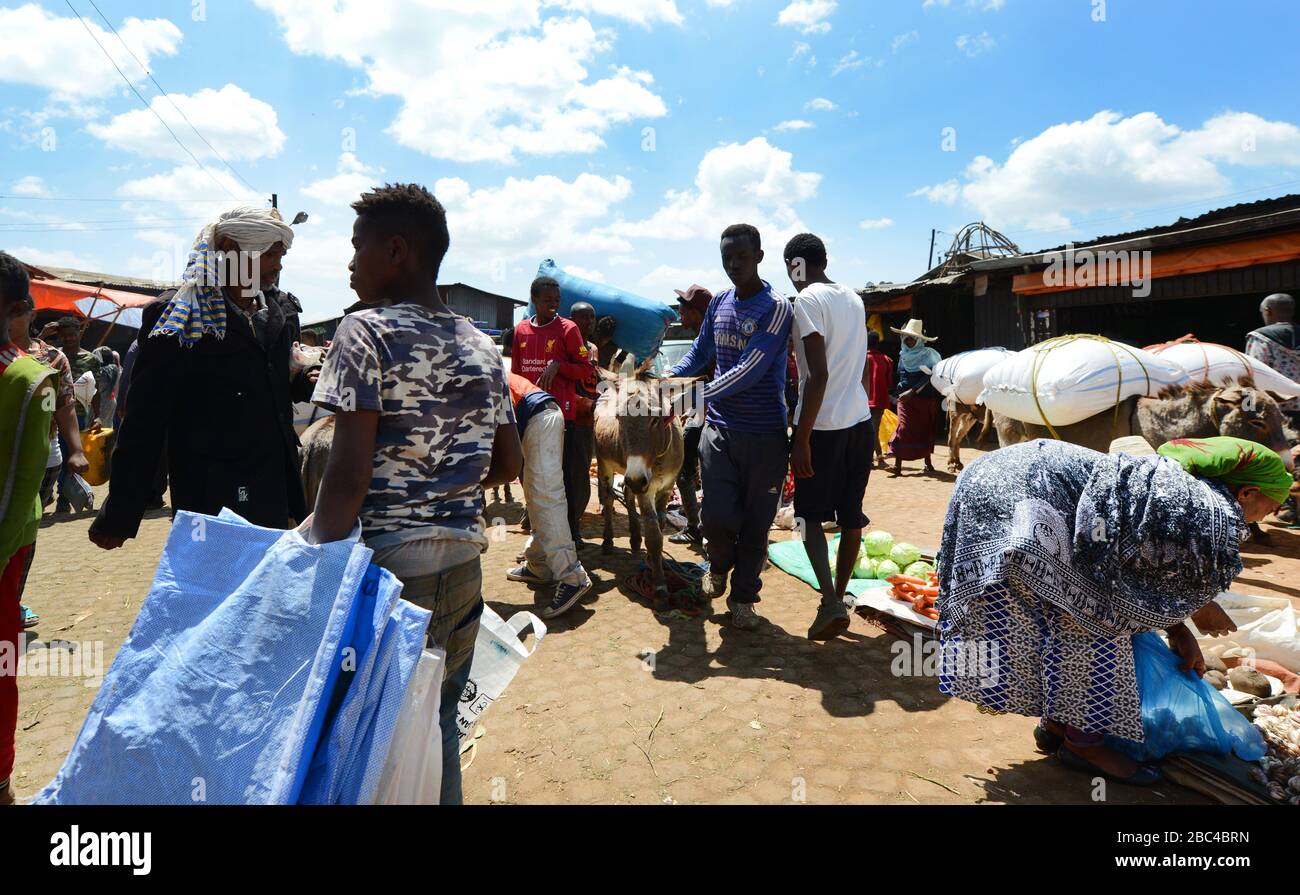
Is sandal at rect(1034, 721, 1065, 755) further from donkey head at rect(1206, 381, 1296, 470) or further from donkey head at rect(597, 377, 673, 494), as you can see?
donkey head at rect(1206, 381, 1296, 470)

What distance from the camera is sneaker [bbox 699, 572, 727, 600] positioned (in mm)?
4703

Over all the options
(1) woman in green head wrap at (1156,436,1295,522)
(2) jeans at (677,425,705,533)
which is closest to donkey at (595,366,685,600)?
(2) jeans at (677,425,705,533)

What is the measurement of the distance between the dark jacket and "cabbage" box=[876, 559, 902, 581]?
4247 mm

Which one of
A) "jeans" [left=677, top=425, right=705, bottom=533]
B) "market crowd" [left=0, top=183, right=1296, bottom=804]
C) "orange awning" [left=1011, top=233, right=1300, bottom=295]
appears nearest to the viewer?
"market crowd" [left=0, top=183, right=1296, bottom=804]

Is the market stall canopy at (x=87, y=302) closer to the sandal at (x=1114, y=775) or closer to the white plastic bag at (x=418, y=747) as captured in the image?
the white plastic bag at (x=418, y=747)

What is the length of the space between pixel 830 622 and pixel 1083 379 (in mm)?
3454

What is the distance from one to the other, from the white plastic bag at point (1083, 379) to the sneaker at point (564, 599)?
13.8 ft

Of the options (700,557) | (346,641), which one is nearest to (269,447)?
(346,641)

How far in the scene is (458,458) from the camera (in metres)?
1.85

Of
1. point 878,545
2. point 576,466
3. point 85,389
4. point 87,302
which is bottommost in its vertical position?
point 878,545

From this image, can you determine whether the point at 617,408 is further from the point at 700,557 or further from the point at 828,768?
the point at 828,768

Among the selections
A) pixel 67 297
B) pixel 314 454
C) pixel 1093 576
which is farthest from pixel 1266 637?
pixel 67 297

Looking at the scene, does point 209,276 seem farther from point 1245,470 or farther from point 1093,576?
point 1245,470

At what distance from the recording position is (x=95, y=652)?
439 centimetres
